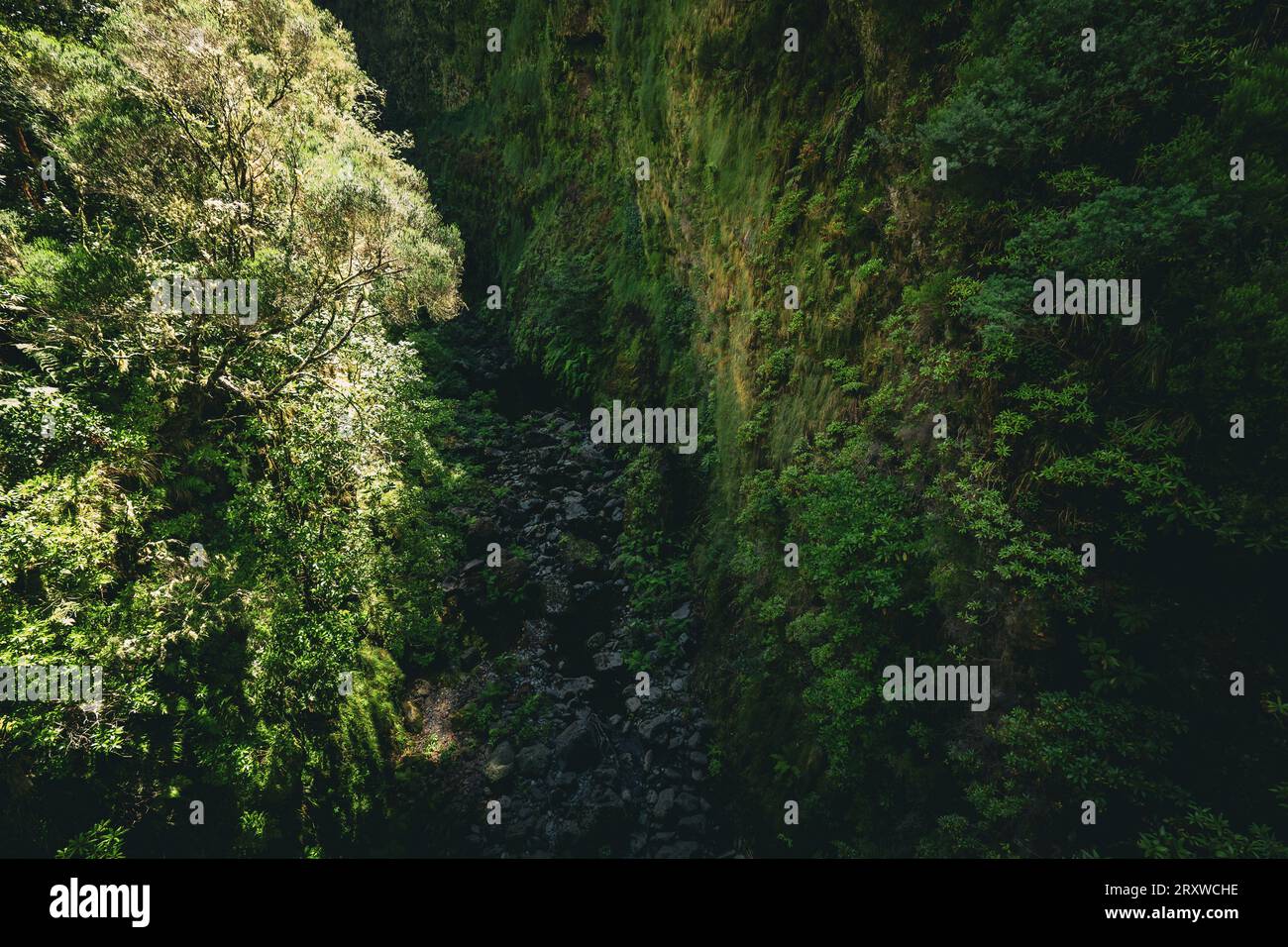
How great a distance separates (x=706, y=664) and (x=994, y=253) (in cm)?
704

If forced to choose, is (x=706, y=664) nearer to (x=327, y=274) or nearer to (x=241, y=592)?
(x=241, y=592)

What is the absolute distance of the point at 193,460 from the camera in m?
7.21

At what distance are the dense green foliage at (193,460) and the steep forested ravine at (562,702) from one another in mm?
932

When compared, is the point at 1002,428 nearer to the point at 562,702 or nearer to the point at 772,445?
the point at 772,445

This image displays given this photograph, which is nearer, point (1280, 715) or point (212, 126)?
point (1280, 715)

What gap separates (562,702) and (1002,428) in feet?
25.5

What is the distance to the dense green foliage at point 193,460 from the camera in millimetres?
5273

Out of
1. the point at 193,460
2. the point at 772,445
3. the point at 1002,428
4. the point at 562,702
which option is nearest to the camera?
the point at 1002,428

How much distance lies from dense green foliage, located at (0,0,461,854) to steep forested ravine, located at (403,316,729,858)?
932 mm

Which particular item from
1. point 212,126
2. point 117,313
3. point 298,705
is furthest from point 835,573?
point 212,126

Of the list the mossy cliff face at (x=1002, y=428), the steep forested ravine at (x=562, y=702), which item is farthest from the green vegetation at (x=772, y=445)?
the steep forested ravine at (x=562, y=702)

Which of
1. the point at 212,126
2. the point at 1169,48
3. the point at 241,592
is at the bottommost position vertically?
the point at 241,592

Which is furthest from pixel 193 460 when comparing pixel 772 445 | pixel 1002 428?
pixel 1002 428
